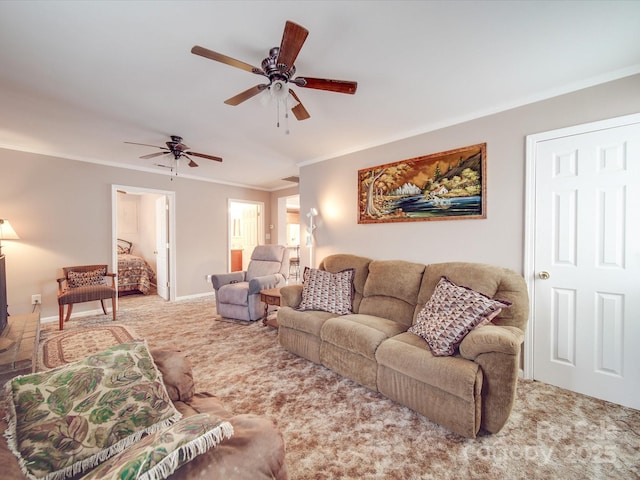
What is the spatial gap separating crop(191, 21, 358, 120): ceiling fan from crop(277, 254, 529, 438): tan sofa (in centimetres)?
177

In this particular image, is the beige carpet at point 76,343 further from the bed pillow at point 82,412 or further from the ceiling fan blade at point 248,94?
the ceiling fan blade at point 248,94

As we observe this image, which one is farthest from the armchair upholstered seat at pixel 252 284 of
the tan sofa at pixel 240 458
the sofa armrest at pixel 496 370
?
the tan sofa at pixel 240 458

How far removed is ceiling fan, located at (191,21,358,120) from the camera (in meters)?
1.40

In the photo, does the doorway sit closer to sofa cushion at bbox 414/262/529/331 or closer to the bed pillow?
sofa cushion at bbox 414/262/529/331

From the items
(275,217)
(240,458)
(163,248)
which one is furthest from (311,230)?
(240,458)

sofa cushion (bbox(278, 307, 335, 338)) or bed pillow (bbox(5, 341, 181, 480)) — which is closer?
bed pillow (bbox(5, 341, 181, 480))

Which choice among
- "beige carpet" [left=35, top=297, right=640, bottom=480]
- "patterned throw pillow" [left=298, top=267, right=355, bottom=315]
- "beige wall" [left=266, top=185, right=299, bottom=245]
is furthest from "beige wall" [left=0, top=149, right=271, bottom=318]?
"patterned throw pillow" [left=298, top=267, right=355, bottom=315]

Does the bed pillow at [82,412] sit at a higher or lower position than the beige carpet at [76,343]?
higher

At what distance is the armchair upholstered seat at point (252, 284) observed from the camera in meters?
3.82

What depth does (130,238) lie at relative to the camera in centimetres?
689

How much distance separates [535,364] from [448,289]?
1.10 metres

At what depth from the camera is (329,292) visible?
9.56 ft

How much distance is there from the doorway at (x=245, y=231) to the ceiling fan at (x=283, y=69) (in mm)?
4405

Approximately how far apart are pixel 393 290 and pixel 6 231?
4622 millimetres
